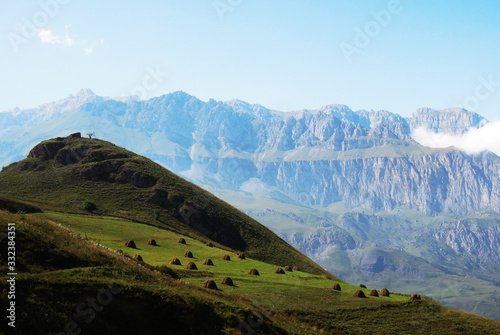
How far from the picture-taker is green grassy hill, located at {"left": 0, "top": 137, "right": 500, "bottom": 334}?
28922mm

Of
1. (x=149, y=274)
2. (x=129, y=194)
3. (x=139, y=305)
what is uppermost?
(x=129, y=194)

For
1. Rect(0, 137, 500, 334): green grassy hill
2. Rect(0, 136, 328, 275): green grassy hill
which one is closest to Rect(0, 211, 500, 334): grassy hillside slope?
Rect(0, 137, 500, 334): green grassy hill

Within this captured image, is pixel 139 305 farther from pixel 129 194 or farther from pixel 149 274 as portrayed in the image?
pixel 129 194

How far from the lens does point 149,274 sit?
38.8 meters

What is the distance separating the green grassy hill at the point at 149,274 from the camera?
28.9 metres

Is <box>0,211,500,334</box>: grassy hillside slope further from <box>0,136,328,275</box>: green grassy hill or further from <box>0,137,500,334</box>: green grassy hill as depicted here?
<box>0,136,328,275</box>: green grassy hill

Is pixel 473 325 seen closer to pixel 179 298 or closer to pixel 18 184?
pixel 179 298

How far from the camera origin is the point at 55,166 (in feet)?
491

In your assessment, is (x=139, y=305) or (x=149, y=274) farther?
(x=149, y=274)

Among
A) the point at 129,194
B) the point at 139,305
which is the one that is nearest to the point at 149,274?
the point at 139,305

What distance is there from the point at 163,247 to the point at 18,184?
71.4 m

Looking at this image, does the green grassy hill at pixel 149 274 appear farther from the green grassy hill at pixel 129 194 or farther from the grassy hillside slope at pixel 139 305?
the green grassy hill at pixel 129 194

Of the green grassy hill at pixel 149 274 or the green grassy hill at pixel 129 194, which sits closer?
the green grassy hill at pixel 149 274

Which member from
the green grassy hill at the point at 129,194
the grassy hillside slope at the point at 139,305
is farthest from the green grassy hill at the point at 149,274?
the green grassy hill at the point at 129,194
